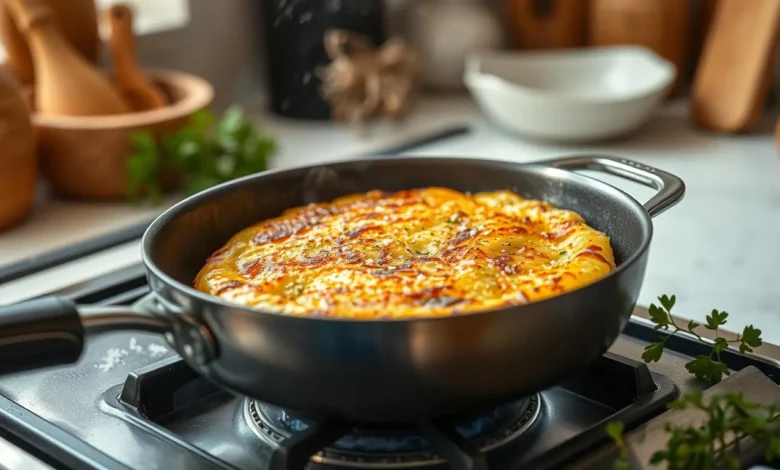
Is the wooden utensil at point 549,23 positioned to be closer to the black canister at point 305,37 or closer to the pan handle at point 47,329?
the black canister at point 305,37

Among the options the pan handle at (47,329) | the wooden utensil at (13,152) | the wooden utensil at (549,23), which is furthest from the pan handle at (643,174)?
the wooden utensil at (549,23)

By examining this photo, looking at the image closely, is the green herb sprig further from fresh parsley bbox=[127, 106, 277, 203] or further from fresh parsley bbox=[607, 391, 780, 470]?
fresh parsley bbox=[127, 106, 277, 203]

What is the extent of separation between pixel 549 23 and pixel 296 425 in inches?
55.3

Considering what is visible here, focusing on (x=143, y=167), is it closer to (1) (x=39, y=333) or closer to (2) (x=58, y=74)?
(2) (x=58, y=74)

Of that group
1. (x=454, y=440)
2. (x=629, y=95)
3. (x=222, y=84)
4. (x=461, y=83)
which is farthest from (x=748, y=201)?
(x=222, y=84)

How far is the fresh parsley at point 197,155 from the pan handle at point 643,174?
615mm

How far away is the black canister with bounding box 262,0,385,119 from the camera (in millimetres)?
1889

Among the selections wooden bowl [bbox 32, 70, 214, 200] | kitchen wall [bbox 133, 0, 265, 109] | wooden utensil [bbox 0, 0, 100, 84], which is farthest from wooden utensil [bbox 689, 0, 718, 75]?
wooden utensil [bbox 0, 0, 100, 84]

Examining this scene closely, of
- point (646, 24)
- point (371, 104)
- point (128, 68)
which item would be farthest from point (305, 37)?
point (646, 24)

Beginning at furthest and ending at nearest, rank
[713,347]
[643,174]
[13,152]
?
[13,152], [643,174], [713,347]

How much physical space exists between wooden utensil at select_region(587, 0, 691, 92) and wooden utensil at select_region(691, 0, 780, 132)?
89 millimetres

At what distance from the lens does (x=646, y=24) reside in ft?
6.43

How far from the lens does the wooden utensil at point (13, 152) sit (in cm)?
136

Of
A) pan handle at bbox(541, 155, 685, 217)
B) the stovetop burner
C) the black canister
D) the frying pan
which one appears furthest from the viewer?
the black canister
